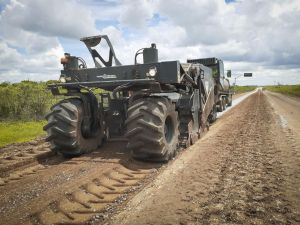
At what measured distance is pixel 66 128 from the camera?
7.18 m

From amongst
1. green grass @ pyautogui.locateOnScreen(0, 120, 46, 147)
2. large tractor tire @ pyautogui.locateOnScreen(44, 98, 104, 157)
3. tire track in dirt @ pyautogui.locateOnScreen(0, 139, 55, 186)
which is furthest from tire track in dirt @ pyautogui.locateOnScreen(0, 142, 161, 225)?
green grass @ pyautogui.locateOnScreen(0, 120, 46, 147)

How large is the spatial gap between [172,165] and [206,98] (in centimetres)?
419

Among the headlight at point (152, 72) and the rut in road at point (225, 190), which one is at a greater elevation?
the headlight at point (152, 72)

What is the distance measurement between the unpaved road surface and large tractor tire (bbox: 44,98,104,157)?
1.08 ft

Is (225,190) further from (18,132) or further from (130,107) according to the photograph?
(18,132)

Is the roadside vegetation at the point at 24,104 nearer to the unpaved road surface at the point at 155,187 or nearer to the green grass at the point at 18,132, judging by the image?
the green grass at the point at 18,132

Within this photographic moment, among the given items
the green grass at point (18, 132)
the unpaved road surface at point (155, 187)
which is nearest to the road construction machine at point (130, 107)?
the unpaved road surface at point (155, 187)

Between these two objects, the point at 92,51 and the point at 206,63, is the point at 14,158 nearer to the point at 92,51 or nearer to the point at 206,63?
the point at 92,51

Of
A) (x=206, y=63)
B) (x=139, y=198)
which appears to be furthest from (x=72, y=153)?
(x=206, y=63)

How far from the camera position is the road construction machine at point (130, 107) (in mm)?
6625

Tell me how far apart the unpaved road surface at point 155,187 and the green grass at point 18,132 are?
9.65 ft

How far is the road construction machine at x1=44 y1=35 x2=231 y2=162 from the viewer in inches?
261

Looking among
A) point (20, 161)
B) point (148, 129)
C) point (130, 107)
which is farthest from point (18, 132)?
point (148, 129)

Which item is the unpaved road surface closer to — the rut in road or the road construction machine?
the rut in road
